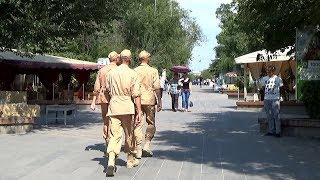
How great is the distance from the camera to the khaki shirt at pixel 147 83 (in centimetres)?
905

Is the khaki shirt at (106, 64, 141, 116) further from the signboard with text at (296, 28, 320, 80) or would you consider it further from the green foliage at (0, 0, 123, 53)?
the signboard with text at (296, 28, 320, 80)

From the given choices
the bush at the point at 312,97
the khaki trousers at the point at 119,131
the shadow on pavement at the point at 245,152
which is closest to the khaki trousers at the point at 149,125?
the khaki trousers at the point at 119,131

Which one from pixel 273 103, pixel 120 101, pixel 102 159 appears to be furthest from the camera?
pixel 273 103

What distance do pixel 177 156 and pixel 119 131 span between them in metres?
1.85

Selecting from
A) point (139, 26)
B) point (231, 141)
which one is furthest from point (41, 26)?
point (139, 26)

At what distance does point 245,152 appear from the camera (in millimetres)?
10109

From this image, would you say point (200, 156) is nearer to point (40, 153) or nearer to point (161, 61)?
point (40, 153)

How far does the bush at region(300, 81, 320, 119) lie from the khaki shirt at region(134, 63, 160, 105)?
→ 4930 millimetres

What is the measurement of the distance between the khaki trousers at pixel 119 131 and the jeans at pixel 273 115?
499cm

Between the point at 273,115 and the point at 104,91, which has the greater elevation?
the point at 104,91

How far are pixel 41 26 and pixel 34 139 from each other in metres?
2.87

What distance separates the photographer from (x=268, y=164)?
8734 millimetres

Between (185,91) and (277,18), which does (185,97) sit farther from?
(277,18)

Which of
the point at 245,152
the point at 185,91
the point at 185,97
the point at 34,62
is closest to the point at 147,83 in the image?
the point at 245,152
